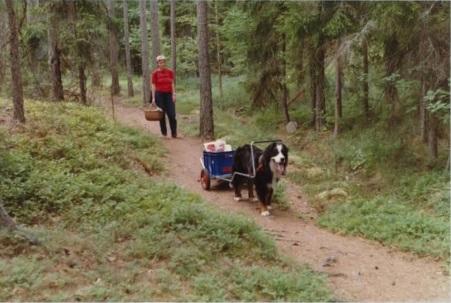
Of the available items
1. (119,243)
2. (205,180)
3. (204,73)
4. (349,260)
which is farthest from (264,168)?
(204,73)

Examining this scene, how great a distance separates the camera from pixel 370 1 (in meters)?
11.3

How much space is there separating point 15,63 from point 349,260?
844 centimetres

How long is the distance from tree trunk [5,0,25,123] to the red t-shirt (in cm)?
380

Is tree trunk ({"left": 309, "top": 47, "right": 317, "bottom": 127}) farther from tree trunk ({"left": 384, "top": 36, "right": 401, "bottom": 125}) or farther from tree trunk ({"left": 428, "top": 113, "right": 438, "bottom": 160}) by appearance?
tree trunk ({"left": 428, "top": 113, "right": 438, "bottom": 160})

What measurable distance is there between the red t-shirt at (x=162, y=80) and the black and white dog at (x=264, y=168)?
204 inches

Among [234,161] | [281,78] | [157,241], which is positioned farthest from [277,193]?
[281,78]

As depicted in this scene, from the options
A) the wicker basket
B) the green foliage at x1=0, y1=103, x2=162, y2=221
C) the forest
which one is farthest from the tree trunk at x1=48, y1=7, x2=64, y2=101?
the wicker basket

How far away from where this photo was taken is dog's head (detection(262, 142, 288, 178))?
8.71m

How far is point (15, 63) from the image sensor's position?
11.3 meters

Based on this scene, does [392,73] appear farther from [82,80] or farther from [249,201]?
[82,80]

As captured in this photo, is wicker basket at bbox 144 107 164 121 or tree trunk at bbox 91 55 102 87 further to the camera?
tree trunk at bbox 91 55 102 87

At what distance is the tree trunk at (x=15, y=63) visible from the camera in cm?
1099

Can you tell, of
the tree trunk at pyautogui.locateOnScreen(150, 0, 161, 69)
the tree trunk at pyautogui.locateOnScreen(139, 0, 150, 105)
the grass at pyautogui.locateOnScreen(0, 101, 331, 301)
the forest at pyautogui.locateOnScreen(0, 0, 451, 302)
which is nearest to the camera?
the grass at pyautogui.locateOnScreen(0, 101, 331, 301)

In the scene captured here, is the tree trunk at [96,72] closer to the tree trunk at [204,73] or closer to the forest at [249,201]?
the forest at [249,201]
